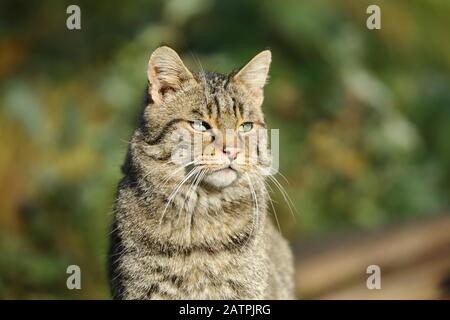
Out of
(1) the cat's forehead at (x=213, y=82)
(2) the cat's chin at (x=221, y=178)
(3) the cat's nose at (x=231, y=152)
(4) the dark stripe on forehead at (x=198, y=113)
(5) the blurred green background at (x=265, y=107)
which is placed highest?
(5) the blurred green background at (x=265, y=107)

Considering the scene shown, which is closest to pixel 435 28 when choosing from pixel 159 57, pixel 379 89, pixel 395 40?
pixel 395 40

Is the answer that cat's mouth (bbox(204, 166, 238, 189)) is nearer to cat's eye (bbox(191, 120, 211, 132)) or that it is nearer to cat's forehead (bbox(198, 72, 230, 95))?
cat's eye (bbox(191, 120, 211, 132))

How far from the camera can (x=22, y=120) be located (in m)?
5.03

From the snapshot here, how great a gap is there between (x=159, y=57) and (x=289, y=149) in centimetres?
270

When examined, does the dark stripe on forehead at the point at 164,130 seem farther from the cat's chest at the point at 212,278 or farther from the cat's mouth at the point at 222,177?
the cat's chest at the point at 212,278

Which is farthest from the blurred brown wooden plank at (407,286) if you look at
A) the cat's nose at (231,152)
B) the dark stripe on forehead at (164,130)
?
the dark stripe on forehead at (164,130)

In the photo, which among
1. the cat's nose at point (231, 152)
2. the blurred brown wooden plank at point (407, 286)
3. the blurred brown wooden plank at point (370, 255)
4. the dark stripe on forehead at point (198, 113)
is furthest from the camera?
the blurred brown wooden plank at point (370, 255)

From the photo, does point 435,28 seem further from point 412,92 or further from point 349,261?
point 349,261

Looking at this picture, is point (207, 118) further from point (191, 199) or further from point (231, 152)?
point (191, 199)

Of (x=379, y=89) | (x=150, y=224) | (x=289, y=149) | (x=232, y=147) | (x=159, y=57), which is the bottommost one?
(x=150, y=224)

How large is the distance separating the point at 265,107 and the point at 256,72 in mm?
2351

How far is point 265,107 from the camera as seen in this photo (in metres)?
5.32

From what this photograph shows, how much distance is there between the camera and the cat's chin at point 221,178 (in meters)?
2.73

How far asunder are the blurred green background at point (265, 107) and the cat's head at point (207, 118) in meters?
1.86
